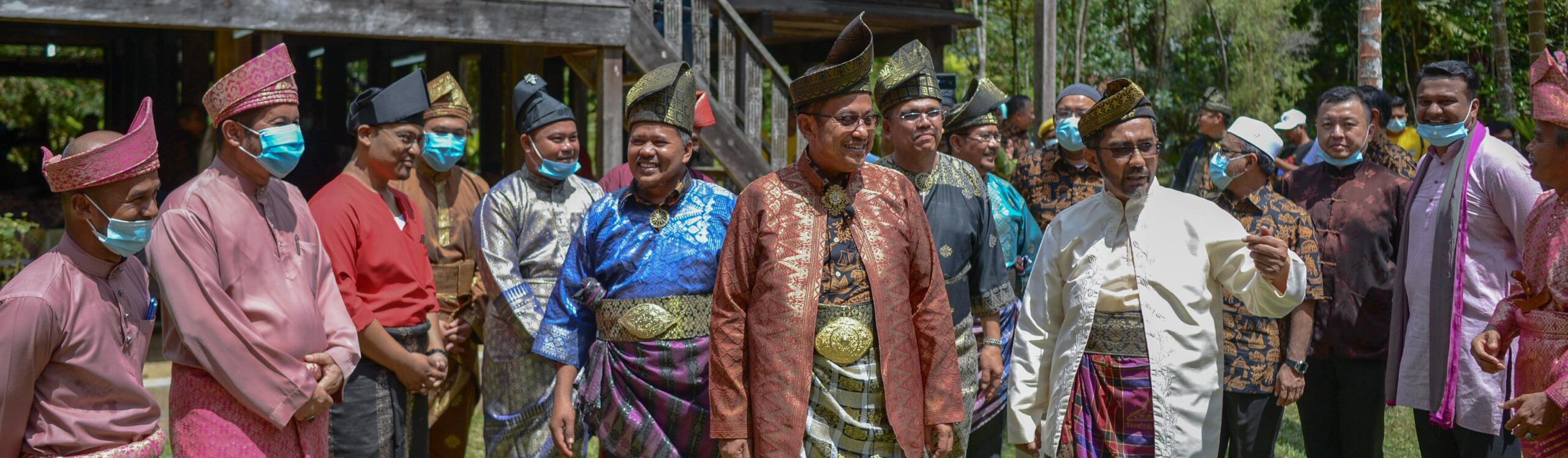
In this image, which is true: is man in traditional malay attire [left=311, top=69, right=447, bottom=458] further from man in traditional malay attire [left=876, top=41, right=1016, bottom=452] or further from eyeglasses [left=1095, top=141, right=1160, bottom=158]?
eyeglasses [left=1095, top=141, right=1160, bottom=158]

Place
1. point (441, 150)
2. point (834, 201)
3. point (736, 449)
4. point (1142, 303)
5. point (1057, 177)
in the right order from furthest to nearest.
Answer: point (1057, 177)
point (441, 150)
point (1142, 303)
point (834, 201)
point (736, 449)

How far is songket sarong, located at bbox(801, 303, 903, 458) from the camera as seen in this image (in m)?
3.52

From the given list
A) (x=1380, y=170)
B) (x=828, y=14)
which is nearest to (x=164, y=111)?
(x=828, y=14)

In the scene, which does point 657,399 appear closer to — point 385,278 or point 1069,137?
point 385,278

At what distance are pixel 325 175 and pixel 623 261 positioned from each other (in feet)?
35.0

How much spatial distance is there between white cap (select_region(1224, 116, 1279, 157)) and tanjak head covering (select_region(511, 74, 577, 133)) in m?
2.85

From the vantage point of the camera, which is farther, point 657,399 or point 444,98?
point 444,98

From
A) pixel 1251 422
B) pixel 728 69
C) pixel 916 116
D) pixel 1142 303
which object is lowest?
pixel 1251 422

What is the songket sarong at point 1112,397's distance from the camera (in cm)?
→ 383

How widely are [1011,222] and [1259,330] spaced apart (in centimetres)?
108

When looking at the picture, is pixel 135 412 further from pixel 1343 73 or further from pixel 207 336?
pixel 1343 73

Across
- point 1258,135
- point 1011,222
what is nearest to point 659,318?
point 1011,222

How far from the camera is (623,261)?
13.3 ft

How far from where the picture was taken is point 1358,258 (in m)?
5.42
